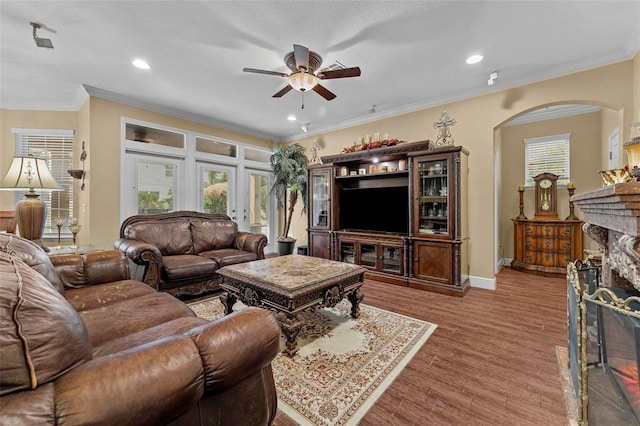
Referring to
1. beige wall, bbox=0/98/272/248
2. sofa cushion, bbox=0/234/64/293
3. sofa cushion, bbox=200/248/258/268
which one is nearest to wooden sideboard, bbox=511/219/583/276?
sofa cushion, bbox=200/248/258/268

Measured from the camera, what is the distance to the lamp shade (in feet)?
8.69

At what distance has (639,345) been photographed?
1158mm

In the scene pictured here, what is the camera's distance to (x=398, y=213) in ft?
13.5

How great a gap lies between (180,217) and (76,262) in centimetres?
191

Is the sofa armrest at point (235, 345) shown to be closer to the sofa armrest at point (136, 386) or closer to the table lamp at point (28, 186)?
the sofa armrest at point (136, 386)

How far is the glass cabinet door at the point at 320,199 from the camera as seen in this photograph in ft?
16.1

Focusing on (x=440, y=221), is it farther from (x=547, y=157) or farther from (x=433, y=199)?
(x=547, y=157)

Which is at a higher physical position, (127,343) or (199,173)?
(199,173)

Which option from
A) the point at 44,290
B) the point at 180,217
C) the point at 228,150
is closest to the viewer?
the point at 44,290

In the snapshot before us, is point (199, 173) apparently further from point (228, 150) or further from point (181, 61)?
point (181, 61)

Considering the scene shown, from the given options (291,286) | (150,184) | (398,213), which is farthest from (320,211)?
(291,286)

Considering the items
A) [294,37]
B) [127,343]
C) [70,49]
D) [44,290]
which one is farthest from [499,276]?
[70,49]

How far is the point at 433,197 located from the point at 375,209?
3.06ft

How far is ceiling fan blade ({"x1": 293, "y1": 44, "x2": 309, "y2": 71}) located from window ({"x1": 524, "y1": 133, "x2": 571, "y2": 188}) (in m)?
4.74
